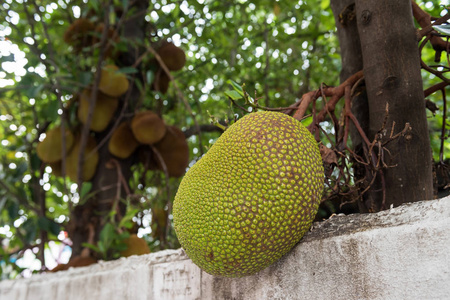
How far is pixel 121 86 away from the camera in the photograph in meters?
1.88

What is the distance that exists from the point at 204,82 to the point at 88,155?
0.90 metres

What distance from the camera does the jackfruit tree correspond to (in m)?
0.62

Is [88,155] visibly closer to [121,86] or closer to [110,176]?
[110,176]

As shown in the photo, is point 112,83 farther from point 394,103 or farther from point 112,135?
point 394,103

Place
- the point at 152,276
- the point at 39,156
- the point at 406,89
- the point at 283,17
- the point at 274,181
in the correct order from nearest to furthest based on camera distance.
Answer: the point at 274,181, the point at 406,89, the point at 152,276, the point at 39,156, the point at 283,17

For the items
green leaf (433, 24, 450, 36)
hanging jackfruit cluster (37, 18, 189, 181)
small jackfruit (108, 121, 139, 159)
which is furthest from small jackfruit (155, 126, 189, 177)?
green leaf (433, 24, 450, 36)

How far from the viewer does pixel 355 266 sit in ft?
1.93

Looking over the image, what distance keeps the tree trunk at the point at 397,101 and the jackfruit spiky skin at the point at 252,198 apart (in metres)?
0.17

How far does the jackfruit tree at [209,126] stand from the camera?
62 cm

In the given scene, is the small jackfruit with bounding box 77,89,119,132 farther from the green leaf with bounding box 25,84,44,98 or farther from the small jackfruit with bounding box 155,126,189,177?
the green leaf with bounding box 25,84,44,98

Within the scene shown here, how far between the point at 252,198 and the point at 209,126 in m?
1.50

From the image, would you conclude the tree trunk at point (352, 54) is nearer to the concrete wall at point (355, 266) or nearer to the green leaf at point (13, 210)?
the concrete wall at point (355, 266)

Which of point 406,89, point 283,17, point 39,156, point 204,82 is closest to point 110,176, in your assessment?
point 39,156

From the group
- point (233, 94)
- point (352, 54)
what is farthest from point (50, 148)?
point (352, 54)
